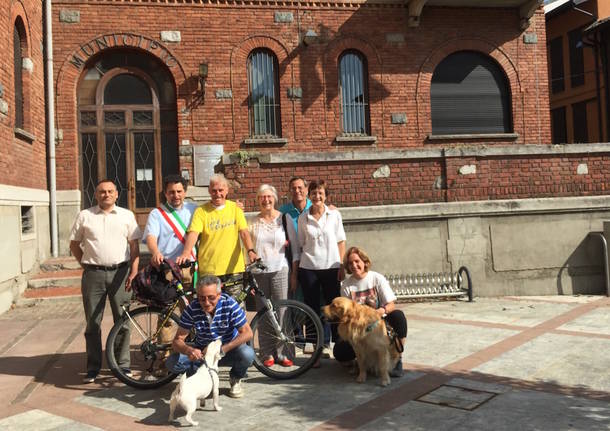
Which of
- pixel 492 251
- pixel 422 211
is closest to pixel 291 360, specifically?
pixel 422 211

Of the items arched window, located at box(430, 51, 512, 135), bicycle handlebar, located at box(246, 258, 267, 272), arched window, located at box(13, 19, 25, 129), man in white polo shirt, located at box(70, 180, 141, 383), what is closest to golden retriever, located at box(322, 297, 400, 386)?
bicycle handlebar, located at box(246, 258, 267, 272)

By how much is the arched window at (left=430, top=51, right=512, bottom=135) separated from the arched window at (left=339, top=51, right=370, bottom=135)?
5.93 ft

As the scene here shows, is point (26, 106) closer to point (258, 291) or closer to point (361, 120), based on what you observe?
point (361, 120)

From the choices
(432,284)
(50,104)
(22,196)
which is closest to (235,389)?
(432,284)

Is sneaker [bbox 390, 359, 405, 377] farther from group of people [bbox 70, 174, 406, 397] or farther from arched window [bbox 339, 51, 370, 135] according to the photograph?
arched window [bbox 339, 51, 370, 135]

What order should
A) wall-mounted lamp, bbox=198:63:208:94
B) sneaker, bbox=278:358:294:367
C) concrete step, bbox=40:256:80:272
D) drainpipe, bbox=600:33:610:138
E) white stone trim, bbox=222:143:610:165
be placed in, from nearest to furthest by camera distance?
sneaker, bbox=278:358:294:367, white stone trim, bbox=222:143:610:165, concrete step, bbox=40:256:80:272, wall-mounted lamp, bbox=198:63:208:94, drainpipe, bbox=600:33:610:138

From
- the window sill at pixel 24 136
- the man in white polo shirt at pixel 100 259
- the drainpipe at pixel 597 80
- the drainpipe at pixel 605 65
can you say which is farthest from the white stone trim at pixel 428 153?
the drainpipe at pixel 597 80

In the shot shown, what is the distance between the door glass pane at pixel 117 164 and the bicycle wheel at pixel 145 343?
7.89 metres

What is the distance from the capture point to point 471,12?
13.7m

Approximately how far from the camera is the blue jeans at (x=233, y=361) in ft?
14.0

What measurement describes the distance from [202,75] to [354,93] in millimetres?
3757

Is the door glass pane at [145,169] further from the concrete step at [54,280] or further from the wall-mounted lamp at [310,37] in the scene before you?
the wall-mounted lamp at [310,37]

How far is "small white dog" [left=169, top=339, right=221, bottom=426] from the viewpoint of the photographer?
3746 millimetres

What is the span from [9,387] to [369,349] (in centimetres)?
326
